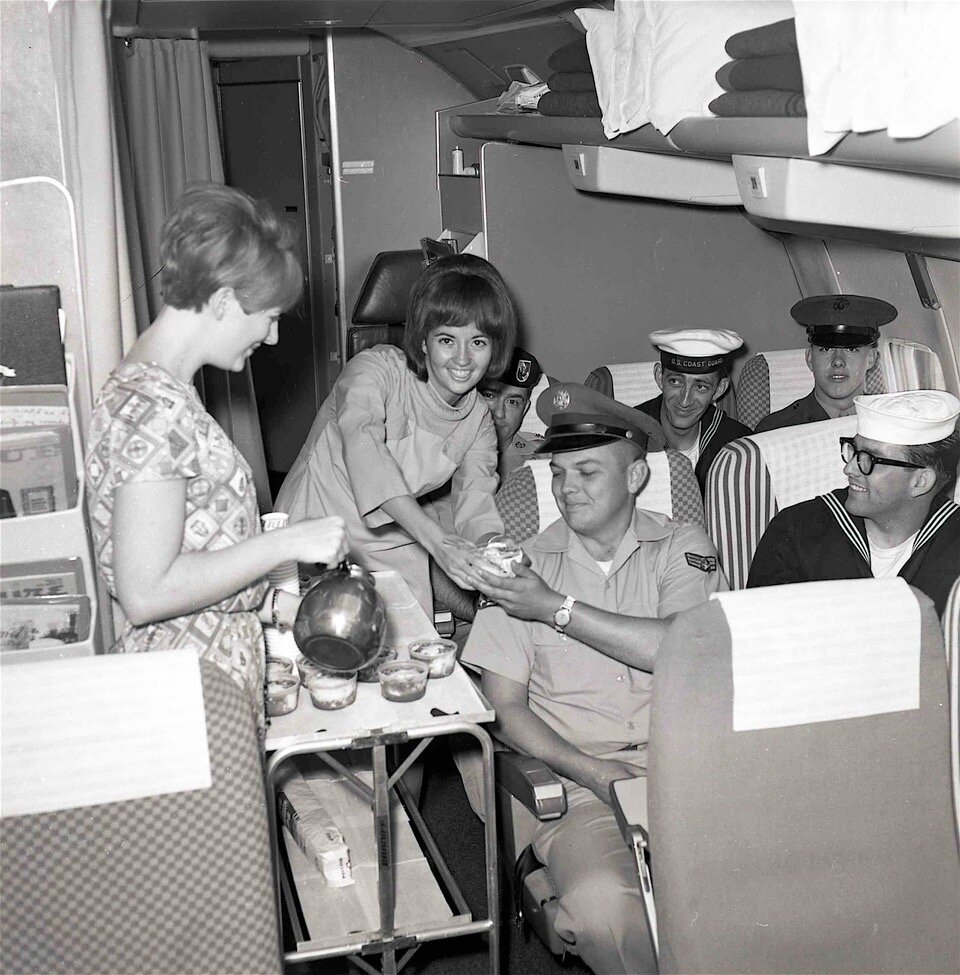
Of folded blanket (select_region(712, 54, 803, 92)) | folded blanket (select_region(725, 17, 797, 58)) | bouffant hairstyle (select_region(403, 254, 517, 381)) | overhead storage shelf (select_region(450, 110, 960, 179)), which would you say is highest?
folded blanket (select_region(725, 17, 797, 58))

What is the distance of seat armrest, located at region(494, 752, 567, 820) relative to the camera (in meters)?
2.32

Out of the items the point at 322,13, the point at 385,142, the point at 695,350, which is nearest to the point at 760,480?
the point at 695,350

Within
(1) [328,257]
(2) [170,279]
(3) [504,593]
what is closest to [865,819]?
(3) [504,593]

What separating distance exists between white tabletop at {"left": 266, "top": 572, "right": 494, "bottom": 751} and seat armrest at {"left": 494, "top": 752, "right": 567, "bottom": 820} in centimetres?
16

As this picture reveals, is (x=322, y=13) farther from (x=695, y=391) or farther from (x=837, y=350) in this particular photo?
(x=837, y=350)

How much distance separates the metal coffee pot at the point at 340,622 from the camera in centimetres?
209

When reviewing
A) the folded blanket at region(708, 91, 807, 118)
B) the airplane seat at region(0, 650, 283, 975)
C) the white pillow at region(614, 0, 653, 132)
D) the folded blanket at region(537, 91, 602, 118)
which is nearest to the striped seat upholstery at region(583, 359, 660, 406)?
the folded blanket at region(537, 91, 602, 118)

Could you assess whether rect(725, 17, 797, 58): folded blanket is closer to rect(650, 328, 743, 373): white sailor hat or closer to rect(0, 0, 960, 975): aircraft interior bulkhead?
rect(0, 0, 960, 975): aircraft interior bulkhead

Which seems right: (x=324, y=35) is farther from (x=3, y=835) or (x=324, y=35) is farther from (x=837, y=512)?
(x=3, y=835)

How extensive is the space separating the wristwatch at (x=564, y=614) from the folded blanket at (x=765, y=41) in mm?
1387

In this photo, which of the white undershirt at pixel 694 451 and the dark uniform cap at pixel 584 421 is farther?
the white undershirt at pixel 694 451

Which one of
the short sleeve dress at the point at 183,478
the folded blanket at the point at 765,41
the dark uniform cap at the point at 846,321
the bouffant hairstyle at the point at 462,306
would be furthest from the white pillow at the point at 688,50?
the short sleeve dress at the point at 183,478

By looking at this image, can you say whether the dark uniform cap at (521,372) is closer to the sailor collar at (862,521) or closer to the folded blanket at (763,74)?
the sailor collar at (862,521)

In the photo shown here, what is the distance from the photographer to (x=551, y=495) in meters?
3.07
